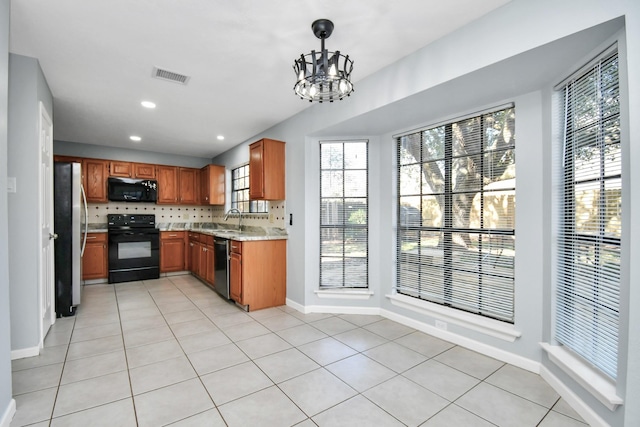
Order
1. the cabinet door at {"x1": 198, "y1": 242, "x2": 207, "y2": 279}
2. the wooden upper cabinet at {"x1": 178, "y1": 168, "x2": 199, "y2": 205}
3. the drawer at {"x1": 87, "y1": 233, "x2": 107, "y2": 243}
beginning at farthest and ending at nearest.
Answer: the wooden upper cabinet at {"x1": 178, "y1": 168, "x2": 199, "y2": 205}
the drawer at {"x1": 87, "y1": 233, "x2": 107, "y2": 243}
the cabinet door at {"x1": 198, "y1": 242, "x2": 207, "y2": 279}

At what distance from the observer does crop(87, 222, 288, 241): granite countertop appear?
3.80 meters

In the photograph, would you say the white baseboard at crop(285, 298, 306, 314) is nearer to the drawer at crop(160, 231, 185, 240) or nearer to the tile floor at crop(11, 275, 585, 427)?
the tile floor at crop(11, 275, 585, 427)

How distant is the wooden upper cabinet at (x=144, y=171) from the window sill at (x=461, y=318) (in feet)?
16.3

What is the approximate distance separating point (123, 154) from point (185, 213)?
61.7 inches

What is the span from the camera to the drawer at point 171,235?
223 inches

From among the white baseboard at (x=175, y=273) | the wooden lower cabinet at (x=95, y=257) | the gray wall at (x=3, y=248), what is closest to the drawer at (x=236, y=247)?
the gray wall at (x=3, y=248)

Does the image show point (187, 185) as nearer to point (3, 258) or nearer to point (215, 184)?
point (215, 184)

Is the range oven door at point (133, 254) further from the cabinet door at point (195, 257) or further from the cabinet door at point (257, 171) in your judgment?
the cabinet door at point (257, 171)

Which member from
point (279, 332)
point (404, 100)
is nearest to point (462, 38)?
point (404, 100)

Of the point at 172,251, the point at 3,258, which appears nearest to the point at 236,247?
the point at 3,258

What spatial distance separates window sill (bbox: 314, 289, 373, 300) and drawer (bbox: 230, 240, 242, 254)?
3.48ft

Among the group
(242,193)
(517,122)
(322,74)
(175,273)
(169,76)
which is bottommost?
(175,273)

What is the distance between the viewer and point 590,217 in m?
1.85

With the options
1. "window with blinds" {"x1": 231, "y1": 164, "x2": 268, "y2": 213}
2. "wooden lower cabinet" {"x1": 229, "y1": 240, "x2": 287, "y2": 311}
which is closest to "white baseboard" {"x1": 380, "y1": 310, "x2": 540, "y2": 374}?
"wooden lower cabinet" {"x1": 229, "y1": 240, "x2": 287, "y2": 311}
